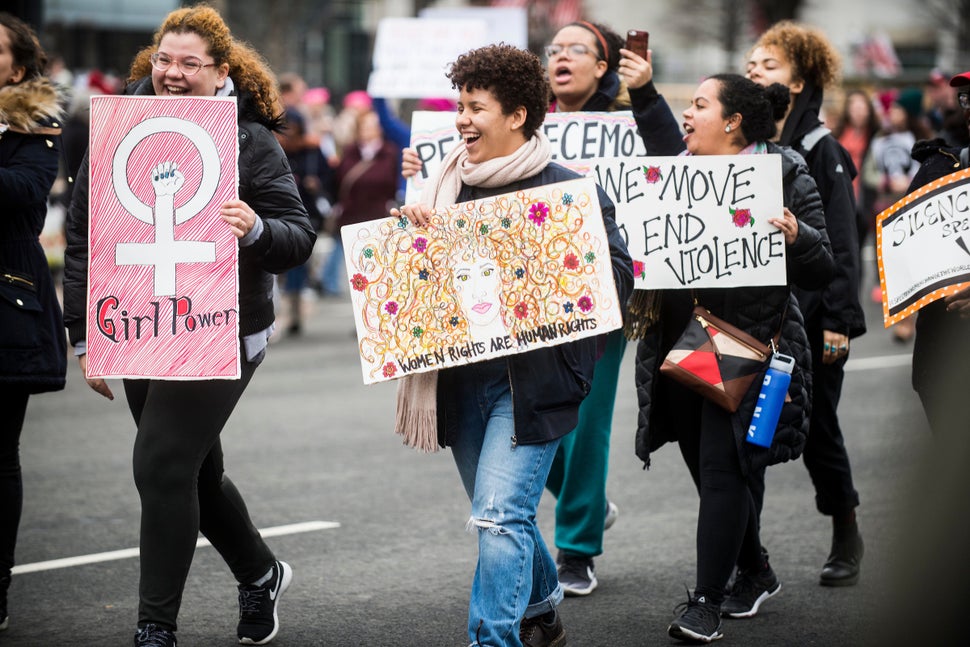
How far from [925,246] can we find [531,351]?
149 centimetres

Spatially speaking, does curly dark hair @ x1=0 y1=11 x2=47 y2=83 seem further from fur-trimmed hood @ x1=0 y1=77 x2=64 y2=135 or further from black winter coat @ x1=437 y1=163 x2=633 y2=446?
black winter coat @ x1=437 y1=163 x2=633 y2=446

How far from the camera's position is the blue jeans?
13.2 ft

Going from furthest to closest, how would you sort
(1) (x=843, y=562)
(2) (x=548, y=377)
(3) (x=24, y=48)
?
1. (1) (x=843, y=562)
2. (3) (x=24, y=48)
3. (2) (x=548, y=377)

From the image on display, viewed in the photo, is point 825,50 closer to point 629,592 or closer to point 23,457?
point 629,592

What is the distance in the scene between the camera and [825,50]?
5738 mm

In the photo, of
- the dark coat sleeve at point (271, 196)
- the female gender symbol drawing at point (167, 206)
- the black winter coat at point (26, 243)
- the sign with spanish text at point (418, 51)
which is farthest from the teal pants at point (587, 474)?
the sign with spanish text at point (418, 51)

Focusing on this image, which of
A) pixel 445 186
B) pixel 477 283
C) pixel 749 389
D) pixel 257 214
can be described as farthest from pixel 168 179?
pixel 749 389

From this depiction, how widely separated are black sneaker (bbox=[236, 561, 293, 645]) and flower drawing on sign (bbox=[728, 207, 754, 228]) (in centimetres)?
200

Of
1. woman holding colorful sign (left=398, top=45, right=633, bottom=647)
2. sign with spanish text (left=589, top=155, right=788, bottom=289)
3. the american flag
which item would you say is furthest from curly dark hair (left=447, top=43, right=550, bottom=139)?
the american flag

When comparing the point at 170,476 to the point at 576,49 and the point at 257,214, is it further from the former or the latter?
the point at 576,49

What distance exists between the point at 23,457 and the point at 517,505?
4.56 metres

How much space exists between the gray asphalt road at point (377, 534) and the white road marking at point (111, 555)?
6 centimetres

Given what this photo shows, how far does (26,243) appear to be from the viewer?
15.8ft

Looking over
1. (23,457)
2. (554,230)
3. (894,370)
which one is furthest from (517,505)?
(894,370)
